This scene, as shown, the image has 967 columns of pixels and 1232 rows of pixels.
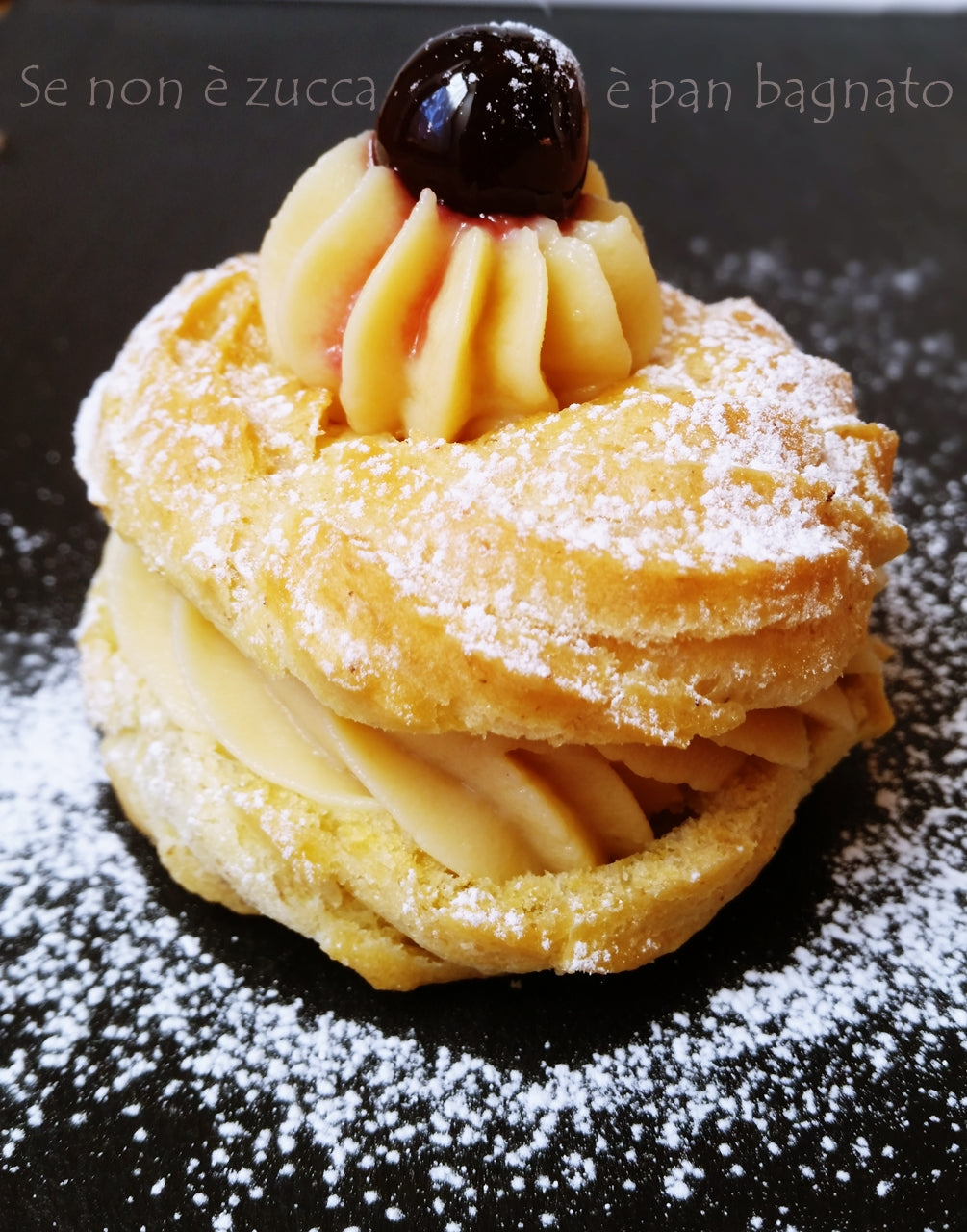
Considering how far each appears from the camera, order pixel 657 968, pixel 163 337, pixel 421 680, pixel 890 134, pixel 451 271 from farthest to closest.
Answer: pixel 890 134 → pixel 163 337 → pixel 657 968 → pixel 451 271 → pixel 421 680

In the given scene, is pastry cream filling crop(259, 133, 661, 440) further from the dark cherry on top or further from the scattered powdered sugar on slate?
the scattered powdered sugar on slate

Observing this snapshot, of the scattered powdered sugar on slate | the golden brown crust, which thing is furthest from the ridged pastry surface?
the scattered powdered sugar on slate

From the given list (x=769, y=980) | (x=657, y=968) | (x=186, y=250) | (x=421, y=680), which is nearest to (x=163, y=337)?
(x=421, y=680)

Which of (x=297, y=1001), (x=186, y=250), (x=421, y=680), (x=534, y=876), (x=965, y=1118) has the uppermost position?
(x=186, y=250)

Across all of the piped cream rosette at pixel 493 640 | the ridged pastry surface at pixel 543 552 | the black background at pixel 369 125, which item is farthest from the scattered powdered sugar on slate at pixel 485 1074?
the ridged pastry surface at pixel 543 552

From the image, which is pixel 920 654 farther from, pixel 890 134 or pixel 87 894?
pixel 890 134

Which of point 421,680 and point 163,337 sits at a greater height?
point 163,337

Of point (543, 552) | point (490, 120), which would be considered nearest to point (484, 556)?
point (543, 552)

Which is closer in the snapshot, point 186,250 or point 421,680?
point 421,680
